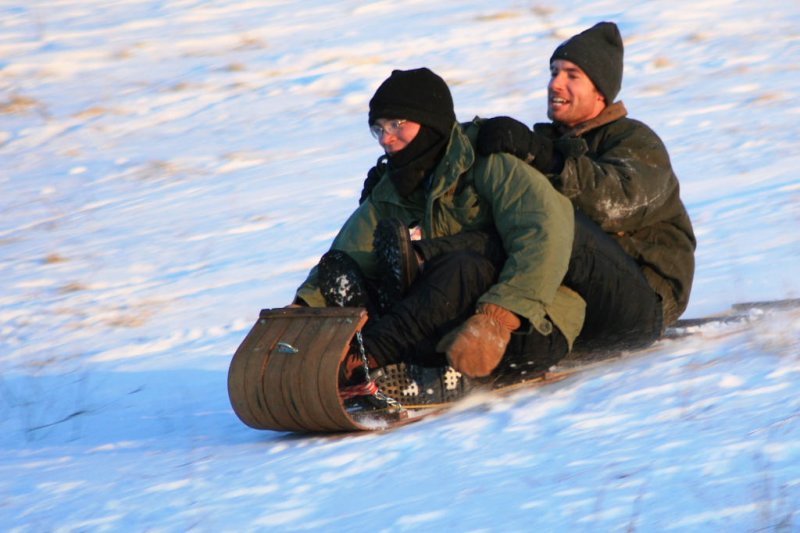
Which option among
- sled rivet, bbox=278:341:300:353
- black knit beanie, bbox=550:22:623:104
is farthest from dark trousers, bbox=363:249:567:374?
black knit beanie, bbox=550:22:623:104

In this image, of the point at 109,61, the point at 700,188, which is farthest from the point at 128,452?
the point at 109,61

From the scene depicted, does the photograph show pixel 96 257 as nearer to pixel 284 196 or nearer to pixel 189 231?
pixel 189 231

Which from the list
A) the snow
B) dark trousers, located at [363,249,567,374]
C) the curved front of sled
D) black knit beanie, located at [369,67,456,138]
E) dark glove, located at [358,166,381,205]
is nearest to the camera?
the snow

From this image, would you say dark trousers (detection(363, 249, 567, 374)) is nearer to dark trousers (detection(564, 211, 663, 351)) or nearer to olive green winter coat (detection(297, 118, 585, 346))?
olive green winter coat (detection(297, 118, 585, 346))

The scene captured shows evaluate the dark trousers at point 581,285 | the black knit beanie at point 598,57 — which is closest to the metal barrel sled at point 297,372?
the dark trousers at point 581,285

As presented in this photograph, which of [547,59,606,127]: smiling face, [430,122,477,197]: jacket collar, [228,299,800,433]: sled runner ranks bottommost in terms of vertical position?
[228,299,800,433]: sled runner

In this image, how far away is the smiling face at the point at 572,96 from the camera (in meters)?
4.23

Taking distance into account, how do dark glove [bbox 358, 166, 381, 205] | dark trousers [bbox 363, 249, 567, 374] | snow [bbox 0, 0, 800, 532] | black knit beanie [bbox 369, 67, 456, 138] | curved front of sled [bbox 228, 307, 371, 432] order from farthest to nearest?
dark glove [bbox 358, 166, 381, 205] < black knit beanie [bbox 369, 67, 456, 138] < dark trousers [bbox 363, 249, 567, 374] < curved front of sled [bbox 228, 307, 371, 432] < snow [bbox 0, 0, 800, 532]

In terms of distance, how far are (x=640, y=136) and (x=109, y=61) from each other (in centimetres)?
864

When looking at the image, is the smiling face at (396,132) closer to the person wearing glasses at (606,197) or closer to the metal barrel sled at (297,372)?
the person wearing glasses at (606,197)

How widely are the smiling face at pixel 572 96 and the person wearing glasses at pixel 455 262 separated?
45 cm

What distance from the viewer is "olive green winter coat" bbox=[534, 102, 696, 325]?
3.88 metres

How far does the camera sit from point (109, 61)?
11.8 meters

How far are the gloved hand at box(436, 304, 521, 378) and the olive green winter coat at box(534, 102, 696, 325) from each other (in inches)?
18.9
